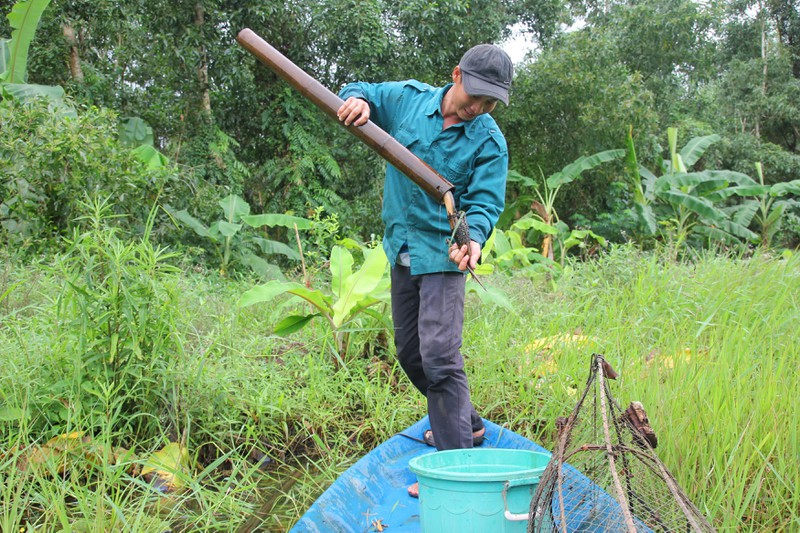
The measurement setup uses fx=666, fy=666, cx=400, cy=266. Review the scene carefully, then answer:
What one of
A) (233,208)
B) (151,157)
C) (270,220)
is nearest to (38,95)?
(151,157)

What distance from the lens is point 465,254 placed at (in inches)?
96.7

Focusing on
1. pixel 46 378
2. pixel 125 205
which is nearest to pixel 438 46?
pixel 125 205

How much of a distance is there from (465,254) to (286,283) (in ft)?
5.30

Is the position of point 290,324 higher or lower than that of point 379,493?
higher

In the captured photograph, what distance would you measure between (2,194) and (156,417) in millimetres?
3294

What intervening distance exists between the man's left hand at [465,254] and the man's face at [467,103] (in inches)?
22.0

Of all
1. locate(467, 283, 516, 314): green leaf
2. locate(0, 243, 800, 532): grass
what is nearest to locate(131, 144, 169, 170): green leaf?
locate(0, 243, 800, 532): grass

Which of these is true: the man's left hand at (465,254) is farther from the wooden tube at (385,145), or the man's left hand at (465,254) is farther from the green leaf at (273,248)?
the green leaf at (273,248)

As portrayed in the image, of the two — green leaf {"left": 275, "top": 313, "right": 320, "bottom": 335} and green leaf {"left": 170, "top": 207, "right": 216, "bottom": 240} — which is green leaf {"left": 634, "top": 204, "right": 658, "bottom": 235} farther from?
green leaf {"left": 275, "top": 313, "right": 320, "bottom": 335}

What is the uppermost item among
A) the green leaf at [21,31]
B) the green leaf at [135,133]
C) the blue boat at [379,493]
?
the green leaf at [21,31]

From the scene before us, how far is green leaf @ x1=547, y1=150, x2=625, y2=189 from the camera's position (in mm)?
10734

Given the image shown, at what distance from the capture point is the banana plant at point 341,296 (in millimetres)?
3701

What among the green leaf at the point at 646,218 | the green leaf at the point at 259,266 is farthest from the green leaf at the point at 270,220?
the green leaf at the point at 646,218

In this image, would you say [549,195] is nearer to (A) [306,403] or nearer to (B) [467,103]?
(A) [306,403]
